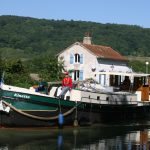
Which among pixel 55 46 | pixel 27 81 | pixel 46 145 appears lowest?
pixel 46 145

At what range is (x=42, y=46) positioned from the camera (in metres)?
159

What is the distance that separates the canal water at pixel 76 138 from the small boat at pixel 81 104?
0.50m

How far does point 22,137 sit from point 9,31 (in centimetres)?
15154

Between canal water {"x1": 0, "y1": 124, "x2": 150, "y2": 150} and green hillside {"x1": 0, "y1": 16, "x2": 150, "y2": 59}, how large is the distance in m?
119

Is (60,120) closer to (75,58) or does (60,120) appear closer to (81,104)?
(81,104)

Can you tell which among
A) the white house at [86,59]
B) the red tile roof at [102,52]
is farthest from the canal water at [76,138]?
the red tile roof at [102,52]

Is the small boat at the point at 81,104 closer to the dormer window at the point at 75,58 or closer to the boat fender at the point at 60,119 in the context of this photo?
the boat fender at the point at 60,119

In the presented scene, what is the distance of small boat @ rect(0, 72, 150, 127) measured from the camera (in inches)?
1019

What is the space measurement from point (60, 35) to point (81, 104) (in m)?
146

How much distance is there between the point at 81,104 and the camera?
27.9 metres

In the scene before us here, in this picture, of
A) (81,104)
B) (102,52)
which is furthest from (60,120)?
(102,52)

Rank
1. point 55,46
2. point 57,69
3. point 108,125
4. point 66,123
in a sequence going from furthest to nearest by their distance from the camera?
1. point 55,46
2. point 57,69
3. point 108,125
4. point 66,123

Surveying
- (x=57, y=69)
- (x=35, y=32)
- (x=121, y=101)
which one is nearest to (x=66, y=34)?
(x=35, y=32)

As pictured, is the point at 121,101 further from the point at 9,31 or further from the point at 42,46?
the point at 9,31
